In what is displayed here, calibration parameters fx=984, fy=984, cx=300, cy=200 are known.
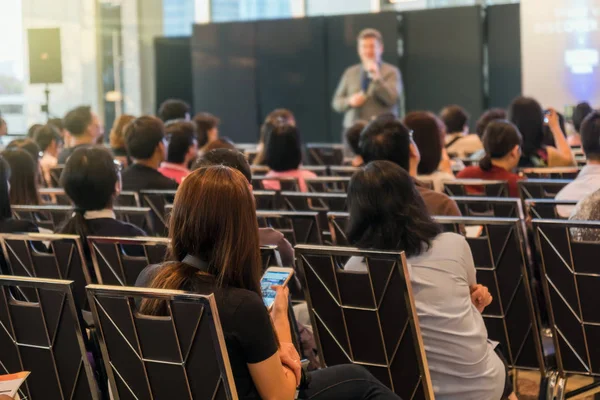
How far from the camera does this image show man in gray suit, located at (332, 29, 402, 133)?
10.0 meters

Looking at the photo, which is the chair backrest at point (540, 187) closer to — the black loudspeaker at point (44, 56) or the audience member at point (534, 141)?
the audience member at point (534, 141)

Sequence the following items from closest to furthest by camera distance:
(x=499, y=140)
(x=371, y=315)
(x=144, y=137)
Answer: (x=371, y=315) < (x=499, y=140) < (x=144, y=137)

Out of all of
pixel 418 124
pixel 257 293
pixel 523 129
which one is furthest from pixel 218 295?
pixel 523 129

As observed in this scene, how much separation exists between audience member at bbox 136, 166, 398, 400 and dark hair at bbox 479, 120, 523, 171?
3283 millimetres

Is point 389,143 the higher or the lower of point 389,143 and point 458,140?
the higher

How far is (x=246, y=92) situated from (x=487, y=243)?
30.4ft

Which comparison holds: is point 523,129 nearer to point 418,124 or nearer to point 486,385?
point 418,124

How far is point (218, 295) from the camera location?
231 centimetres

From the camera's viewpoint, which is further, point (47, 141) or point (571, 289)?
point (47, 141)

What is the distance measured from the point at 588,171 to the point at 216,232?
2870mm

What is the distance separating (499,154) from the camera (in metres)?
5.46

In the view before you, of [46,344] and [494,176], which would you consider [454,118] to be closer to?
[494,176]

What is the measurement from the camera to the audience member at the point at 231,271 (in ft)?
7.50

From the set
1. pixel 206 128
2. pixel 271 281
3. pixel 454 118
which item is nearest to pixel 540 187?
pixel 271 281
